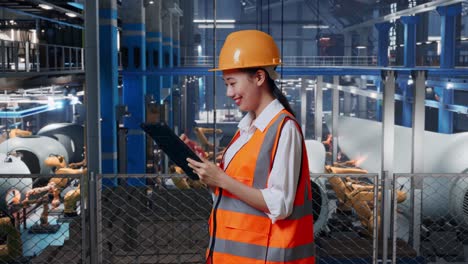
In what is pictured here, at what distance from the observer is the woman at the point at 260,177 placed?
1650 mm

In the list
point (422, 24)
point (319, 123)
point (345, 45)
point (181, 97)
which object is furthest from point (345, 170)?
point (345, 45)

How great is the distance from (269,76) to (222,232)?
1.59 ft

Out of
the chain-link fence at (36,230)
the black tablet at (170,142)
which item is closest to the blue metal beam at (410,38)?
the chain-link fence at (36,230)

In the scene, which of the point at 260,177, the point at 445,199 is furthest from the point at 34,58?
the point at 260,177

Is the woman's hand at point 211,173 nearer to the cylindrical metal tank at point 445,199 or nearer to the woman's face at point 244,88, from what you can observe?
the woman's face at point 244,88

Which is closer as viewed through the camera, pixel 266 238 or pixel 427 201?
pixel 266 238

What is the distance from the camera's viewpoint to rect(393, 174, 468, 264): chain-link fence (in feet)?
19.3

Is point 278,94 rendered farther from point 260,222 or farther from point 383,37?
point 383,37

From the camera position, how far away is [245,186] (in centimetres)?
165

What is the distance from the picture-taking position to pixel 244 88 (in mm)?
1731

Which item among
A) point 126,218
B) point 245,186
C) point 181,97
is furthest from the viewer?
point 181,97

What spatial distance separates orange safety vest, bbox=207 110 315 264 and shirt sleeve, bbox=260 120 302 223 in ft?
0.08

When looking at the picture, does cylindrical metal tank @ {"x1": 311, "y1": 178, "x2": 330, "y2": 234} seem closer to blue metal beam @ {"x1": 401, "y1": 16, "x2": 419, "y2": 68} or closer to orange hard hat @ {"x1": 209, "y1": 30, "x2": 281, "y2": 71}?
orange hard hat @ {"x1": 209, "y1": 30, "x2": 281, "y2": 71}

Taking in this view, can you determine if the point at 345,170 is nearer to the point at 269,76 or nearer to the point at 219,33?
the point at 269,76
